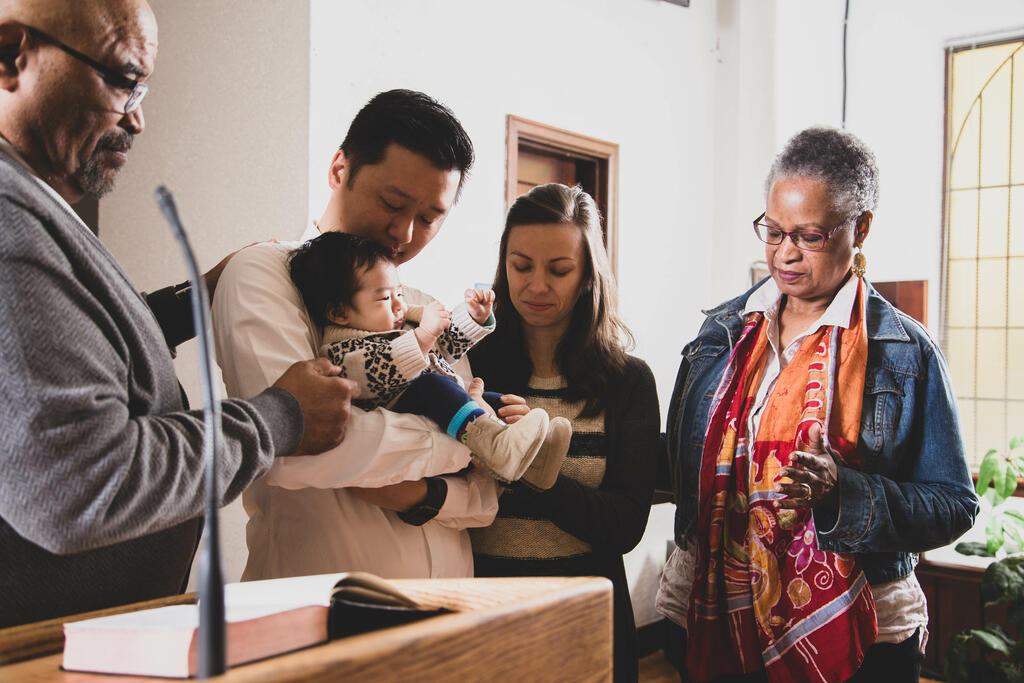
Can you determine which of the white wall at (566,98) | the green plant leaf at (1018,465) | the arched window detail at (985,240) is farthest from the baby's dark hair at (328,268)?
the arched window detail at (985,240)

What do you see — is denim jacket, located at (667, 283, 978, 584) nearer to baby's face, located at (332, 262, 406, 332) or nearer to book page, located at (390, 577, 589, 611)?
baby's face, located at (332, 262, 406, 332)

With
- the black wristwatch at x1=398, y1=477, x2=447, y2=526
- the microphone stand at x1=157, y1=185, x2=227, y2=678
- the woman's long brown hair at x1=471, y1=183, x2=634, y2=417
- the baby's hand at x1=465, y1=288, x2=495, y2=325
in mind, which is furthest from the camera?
the woman's long brown hair at x1=471, y1=183, x2=634, y2=417

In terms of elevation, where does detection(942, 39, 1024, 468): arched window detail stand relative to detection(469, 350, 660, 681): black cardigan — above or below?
above

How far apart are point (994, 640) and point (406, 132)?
9.71 feet

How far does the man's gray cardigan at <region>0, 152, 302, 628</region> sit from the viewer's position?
715mm

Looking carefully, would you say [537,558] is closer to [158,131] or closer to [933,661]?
[158,131]

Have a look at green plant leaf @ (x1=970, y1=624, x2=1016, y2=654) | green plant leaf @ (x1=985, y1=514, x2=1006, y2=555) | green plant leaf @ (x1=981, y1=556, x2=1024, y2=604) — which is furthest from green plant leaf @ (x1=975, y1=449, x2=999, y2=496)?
green plant leaf @ (x1=970, y1=624, x2=1016, y2=654)

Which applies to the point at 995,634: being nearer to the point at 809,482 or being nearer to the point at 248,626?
the point at 809,482

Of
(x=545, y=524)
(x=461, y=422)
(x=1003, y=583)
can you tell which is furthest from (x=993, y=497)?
(x=461, y=422)

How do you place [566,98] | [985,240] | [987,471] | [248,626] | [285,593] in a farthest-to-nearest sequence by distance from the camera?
[985,240] → [566,98] → [987,471] → [285,593] → [248,626]

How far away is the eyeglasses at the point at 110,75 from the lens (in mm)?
905

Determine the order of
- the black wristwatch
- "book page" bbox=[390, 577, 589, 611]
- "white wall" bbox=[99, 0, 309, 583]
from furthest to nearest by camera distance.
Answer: "white wall" bbox=[99, 0, 309, 583], the black wristwatch, "book page" bbox=[390, 577, 589, 611]

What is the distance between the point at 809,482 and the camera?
1.55 meters

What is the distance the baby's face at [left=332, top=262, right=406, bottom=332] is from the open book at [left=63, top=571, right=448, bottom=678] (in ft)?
2.18
